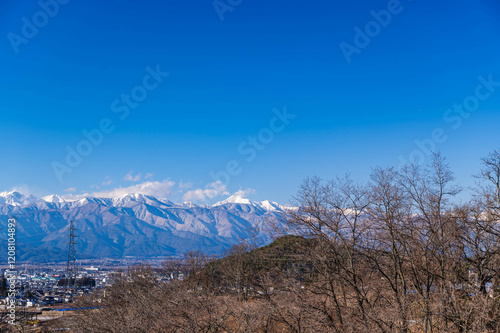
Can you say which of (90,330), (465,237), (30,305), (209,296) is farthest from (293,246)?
(30,305)

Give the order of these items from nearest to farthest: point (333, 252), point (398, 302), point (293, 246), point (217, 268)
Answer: point (398, 302)
point (333, 252)
point (293, 246)
point (217, 268)

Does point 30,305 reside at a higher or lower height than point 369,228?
lower

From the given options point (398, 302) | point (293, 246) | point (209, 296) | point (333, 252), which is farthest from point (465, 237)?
point (209, 296)

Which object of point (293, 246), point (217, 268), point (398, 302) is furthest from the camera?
point (217, 268)

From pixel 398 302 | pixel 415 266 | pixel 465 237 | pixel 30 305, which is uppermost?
pixel 465 237

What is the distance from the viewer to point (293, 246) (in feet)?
52.7

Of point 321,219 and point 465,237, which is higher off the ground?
point 321,219

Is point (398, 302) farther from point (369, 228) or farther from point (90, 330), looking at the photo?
point (90, 330)

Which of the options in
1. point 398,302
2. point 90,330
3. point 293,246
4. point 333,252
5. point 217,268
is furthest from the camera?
point 217,268

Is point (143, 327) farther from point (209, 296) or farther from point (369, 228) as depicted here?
point (369, 228)

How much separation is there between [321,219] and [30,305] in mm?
63540

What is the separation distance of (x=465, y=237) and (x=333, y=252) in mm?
6032

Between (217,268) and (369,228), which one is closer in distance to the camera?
(369,228)

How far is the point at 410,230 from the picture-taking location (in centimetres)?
1499
